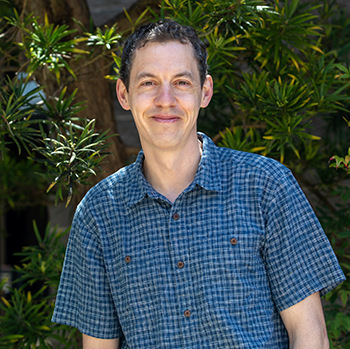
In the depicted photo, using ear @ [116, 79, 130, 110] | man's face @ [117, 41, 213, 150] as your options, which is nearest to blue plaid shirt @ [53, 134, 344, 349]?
man's face @ [117, 41, 213, 150]

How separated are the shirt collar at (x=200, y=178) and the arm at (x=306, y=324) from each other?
37cm

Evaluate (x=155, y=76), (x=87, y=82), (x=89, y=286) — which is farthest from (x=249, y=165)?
(x=87, y=82)

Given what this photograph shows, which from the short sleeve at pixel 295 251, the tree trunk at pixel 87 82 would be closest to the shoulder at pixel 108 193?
the short sleeve at pixel 295 251

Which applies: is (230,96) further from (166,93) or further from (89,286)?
(89,286)

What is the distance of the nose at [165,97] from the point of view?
155 cm

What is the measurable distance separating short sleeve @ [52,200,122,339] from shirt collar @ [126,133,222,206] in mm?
145

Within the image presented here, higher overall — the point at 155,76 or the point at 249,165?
the point at 155,76

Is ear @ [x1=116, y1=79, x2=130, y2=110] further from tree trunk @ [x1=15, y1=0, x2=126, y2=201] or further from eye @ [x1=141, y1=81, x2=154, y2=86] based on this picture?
tree trunk @ [x1=15, y1=0, x2=126, y2=201]

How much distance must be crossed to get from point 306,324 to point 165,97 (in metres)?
0.68

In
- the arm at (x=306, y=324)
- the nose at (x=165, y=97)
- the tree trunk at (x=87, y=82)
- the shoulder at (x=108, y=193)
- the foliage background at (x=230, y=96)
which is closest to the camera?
the arm at (x=306, y=324)

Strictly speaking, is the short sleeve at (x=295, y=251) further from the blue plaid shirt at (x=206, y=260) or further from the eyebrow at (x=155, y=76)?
the eyebrow at (x=155, y=76)

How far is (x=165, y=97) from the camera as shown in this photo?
5.08ft

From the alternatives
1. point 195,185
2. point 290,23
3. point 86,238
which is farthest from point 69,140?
point 290,23

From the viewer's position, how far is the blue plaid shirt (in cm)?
149
